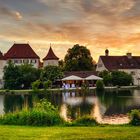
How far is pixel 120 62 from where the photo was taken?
69.2 m

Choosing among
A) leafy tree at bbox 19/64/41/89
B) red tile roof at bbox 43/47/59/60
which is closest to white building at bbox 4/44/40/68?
red tile roof at bbox 43/47/59/60

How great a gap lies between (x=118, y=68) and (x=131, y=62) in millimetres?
3662

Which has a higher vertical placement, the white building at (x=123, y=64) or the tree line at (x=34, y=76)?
the white building at (x=123, y=64)

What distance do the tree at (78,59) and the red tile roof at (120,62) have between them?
2.78 m

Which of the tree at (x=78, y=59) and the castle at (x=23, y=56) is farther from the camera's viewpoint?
the tree at (x=78, y=59)

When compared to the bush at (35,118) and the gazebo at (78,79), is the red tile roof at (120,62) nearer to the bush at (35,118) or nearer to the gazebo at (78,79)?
the gazebo at (78,79)

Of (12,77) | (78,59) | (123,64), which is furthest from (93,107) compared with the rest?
(78,59)

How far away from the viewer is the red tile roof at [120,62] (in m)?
68.4

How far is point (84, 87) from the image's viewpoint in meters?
51.3

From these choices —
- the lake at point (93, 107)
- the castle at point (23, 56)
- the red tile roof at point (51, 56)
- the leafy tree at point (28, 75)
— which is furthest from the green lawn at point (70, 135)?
the red tile roof at point (51, 56)

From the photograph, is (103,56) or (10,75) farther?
(103,56)

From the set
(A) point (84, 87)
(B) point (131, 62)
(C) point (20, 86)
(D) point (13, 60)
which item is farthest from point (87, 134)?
(B) point (131, 62)

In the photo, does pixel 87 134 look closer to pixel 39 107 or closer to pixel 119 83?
pixel 39 107

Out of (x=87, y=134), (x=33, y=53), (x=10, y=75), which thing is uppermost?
(x=33, y=53)
